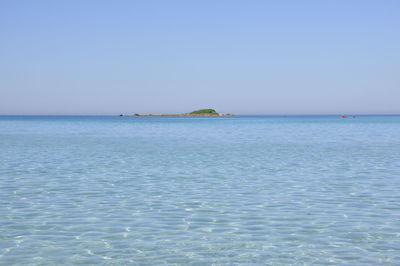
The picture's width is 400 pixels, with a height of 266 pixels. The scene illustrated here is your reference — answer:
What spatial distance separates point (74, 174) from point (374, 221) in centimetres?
1424

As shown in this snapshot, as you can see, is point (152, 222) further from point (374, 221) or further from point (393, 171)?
point (393, 171)

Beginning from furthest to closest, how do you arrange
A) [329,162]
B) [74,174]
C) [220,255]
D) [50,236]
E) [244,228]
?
[329,162] → [74,174] → [244,228] → [50,236] → [220,255]

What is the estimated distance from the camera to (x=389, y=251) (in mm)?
9703

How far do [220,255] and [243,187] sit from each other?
8.56m

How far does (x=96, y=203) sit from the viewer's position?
48.4 ft

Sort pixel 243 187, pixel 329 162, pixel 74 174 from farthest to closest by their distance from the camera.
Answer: pixel 329 162, pixel 74 174, pixel 243 187

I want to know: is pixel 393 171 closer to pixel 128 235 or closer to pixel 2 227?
pixel 128 235

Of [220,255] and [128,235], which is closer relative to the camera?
[220,255]

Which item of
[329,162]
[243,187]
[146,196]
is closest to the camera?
[146,196]

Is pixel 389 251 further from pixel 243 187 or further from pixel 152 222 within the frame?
pixel 243 187

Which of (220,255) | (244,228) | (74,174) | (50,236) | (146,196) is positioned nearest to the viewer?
(220,255)

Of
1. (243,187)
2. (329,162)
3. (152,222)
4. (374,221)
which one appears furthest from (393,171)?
(152,222)

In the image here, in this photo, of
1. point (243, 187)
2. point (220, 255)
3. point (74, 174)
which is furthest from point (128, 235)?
point (74, 174)

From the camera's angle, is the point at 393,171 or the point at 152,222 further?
the point at 393,171
